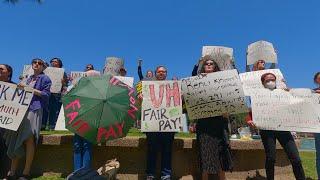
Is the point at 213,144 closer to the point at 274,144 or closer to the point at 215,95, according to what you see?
the point at 215,95

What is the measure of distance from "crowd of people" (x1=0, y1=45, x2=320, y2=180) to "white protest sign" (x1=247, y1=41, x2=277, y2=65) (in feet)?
5.34

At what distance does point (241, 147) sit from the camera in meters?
7.21

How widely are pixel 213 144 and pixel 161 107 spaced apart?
98 centimetres

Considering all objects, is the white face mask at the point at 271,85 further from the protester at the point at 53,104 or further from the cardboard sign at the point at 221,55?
the protester at the point at 53,104

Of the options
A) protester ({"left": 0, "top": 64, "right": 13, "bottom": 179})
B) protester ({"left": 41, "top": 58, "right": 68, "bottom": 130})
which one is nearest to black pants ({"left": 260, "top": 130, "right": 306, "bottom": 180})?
protester ({"left": 0, "top": 64, "right": 13, "bottom": 179})

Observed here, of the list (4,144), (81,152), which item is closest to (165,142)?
(81,152)

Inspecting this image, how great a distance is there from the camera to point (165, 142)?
20.6ft

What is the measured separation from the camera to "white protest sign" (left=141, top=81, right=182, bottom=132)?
6.00 metres

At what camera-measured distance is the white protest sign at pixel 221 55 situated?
7555 mm

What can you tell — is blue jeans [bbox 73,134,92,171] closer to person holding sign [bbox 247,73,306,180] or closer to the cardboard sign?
person holding sign [bbox 247,73,306,180]

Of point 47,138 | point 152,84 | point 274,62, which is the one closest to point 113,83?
point 152,84

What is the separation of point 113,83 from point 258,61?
311cm

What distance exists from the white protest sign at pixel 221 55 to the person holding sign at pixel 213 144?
157 centimetres

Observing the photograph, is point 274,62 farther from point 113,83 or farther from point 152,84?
point 113,83
